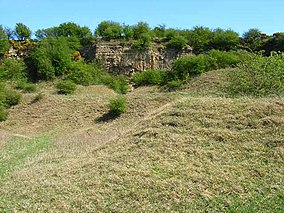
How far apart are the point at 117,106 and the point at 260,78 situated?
9.25m

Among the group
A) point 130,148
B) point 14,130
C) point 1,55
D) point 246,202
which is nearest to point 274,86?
point 130,148

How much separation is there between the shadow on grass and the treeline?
17.1m

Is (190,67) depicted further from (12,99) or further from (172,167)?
(172,167)

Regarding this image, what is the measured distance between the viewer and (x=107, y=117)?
23.0 meters

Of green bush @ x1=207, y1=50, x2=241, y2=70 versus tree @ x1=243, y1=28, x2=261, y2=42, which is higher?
tree @ x1=243, y1=28, x2=261, y2=42

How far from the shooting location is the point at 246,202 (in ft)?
24.3

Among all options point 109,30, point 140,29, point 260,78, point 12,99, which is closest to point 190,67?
point 140,29

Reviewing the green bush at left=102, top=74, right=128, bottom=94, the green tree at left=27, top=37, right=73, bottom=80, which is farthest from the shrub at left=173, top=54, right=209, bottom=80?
the green tree at left=27, top=37, right=73, bottom=80

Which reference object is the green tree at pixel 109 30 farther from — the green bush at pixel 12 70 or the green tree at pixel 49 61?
the green bush at pixel 12 70

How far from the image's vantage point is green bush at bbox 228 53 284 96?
18.3m

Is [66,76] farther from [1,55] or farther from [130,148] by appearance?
[130,148]

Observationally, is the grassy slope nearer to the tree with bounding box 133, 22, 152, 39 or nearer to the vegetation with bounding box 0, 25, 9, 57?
the vegetation with bounding box 0, 25, 9, 57

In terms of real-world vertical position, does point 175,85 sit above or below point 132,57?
below

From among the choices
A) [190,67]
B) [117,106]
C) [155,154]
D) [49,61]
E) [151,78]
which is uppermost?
[49,61]
